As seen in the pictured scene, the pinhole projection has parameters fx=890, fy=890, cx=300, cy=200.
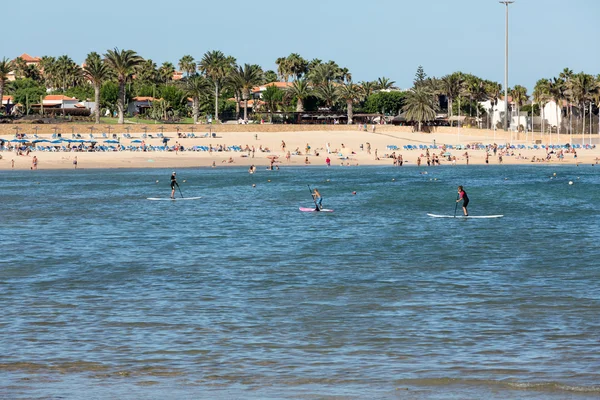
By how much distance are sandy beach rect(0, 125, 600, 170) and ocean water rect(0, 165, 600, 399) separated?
55609 mm

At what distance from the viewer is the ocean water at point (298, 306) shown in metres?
13.7

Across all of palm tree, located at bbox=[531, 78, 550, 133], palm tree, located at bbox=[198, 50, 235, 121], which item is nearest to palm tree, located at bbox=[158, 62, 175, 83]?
palm tree, located at bbox=[198, 50, 235, 121]

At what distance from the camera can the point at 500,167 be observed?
330 ft

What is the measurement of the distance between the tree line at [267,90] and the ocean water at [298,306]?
301ft

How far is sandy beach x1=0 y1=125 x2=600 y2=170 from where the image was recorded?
102875 mm

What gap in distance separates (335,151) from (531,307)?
97.1 metres

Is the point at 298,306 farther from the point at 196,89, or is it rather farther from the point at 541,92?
the point at 541,92

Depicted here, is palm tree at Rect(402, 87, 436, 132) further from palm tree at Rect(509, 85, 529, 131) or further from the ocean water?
the ocean water

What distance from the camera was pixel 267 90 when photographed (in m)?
166

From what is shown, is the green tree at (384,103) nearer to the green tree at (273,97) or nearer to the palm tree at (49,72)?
the green tree at (273,97)

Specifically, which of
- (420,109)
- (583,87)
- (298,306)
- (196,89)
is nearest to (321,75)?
(196,89)

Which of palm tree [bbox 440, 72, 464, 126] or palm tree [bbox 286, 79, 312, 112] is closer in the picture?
palm tree [bbox 286, 79, 312, 112]

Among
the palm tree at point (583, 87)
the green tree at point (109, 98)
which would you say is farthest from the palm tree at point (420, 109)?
the green tree at point (109, 98)

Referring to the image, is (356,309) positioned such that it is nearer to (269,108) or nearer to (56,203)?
(56,203)
